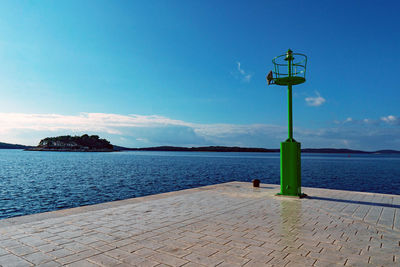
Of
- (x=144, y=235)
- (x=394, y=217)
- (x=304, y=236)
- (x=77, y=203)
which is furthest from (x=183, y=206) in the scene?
(x=77, y=203)

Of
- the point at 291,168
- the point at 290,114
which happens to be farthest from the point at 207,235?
the point at 290,114

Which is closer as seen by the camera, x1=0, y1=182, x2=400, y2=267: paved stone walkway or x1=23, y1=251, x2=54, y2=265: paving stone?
x1=23, y1=251, x2=54, y2=265: paving stone

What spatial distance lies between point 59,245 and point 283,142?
343 inches

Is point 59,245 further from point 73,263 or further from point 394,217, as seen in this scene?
point 394,217

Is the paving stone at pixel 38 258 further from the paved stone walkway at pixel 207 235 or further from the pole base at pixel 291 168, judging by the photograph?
the pole base at pixel 291 168

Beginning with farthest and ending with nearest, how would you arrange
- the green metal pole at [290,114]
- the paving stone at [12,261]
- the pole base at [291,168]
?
the green metal pole at [290,114] < the pole base at [291,168] < the paving stone at [12,261]

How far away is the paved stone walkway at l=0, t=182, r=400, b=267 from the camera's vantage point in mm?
4133

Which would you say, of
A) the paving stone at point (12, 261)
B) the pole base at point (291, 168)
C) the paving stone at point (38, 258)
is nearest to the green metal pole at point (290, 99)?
the pole base at point (291, 168)

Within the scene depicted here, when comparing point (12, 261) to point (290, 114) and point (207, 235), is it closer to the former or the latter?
point (207, 235)

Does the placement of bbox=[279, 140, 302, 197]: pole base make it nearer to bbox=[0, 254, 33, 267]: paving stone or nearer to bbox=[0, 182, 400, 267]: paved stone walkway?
bbox=[0, 182, 400, 267]: paved stone walkway

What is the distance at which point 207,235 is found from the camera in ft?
17.6

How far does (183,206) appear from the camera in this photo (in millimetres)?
8344

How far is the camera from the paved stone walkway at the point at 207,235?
413cm

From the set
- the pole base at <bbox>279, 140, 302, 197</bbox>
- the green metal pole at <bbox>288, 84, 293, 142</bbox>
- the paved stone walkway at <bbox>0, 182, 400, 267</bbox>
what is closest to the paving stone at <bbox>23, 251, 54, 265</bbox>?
the paved stone walkway at <bbox>0, 182, 400, 267</bbox>
